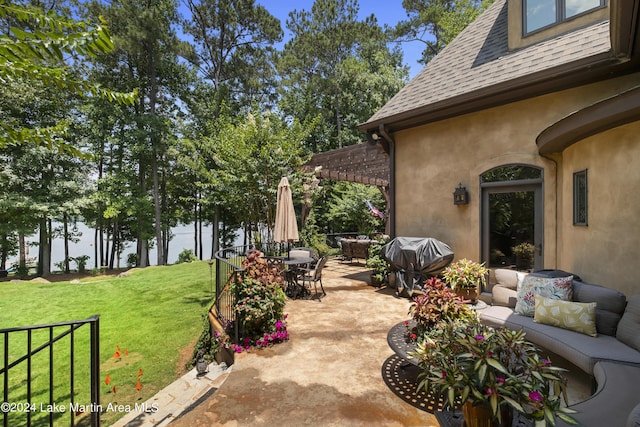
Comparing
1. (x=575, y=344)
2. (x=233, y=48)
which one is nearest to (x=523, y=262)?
(x=575, y=344)

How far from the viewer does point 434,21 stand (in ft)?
64.5

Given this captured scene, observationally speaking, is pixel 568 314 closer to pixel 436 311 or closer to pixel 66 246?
pixel 436 311

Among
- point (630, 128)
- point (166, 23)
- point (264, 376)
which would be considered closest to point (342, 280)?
point (264, 376)

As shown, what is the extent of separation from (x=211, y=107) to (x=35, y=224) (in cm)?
1079

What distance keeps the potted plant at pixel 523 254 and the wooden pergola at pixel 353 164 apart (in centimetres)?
431

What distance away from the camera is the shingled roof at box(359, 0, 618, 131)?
16.4 ft

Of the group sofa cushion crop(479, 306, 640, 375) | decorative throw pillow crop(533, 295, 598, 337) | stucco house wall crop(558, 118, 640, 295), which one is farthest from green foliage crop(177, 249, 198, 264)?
stucco house wall crop(558, 118, 640, 295)

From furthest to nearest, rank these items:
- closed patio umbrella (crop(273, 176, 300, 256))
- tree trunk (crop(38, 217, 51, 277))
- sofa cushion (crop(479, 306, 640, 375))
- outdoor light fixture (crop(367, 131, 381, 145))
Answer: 1. tree trunk (crop(38, 217, 51, 277))
2. outdoor light fixture (crop(367, 131, 381, 145))
3. closed patio umbrella (crop(273, 176, 300, 256))
4. sofa cushion (crop(479, 306, 640, 375))

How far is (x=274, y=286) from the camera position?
4.73 m

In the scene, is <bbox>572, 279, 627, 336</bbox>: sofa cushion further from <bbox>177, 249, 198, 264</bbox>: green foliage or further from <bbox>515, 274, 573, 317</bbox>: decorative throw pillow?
<bbox>177, 249, 198, 264</bbox>: green foliage

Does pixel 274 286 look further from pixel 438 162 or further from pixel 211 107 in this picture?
pixel 211 107

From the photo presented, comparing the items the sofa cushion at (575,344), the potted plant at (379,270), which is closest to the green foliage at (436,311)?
the sofa cushion at (575,344)

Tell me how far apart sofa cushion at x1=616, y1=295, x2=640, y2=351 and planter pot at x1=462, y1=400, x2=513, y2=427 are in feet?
7.57

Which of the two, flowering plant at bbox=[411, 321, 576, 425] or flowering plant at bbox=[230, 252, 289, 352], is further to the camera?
flowering plant at bbox=[230, 252, 289, 352]
